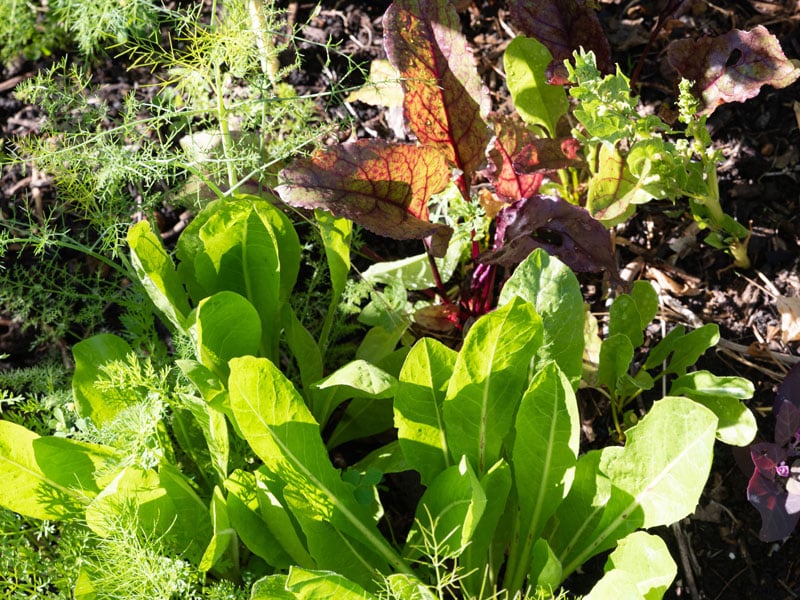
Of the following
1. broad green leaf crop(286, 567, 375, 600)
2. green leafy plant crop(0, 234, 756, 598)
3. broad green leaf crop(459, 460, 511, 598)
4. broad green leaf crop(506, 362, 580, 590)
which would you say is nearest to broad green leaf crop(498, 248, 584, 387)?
green leafy plant crop(0, 234, 756, 598)

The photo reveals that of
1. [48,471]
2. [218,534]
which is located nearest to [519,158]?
[218,534]

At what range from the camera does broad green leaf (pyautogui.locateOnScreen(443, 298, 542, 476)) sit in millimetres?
1434

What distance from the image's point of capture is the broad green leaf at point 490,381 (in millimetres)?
1434

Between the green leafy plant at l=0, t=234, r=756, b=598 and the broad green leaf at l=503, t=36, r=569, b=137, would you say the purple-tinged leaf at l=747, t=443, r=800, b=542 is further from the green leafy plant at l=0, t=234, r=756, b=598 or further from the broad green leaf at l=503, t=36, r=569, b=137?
the broad green leaf at l=503, t=36, r=569, b=137

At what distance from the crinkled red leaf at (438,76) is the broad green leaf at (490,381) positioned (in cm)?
56

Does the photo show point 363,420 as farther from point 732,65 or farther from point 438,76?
point 732,65

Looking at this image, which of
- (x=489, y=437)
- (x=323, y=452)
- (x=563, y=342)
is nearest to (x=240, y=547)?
(x=323, y=452)

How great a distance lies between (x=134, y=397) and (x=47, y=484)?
213 mm

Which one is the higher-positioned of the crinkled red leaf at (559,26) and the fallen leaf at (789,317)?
the crinkled red leaf at (559,26)

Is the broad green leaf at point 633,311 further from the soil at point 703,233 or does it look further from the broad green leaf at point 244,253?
the broad green leaf at point 244,253

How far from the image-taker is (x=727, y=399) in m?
1.65

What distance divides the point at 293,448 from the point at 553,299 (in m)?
0.54

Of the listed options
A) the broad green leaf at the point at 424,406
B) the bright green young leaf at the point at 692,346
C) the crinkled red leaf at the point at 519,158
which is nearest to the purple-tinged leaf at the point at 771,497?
the bright green young leaf at the point at 692,346

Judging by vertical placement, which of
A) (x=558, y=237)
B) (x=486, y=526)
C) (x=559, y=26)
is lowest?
(x=486, y=526)
